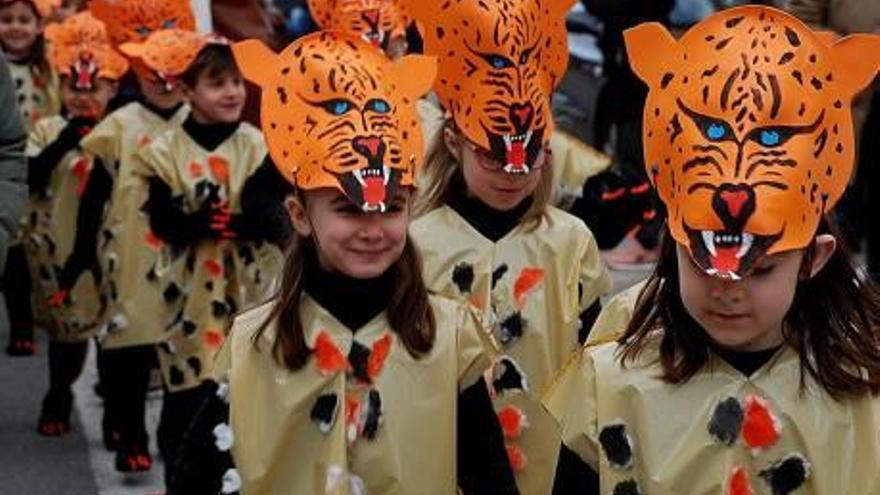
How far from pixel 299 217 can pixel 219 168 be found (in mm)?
2818

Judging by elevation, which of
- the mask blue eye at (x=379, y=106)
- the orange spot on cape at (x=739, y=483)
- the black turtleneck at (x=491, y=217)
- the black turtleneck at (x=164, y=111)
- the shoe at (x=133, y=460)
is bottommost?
the shoe at (x=133, y=460)

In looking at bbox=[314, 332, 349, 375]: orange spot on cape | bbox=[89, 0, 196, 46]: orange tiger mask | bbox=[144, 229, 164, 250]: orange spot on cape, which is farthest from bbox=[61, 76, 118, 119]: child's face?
bbox=[314, 332, 349, 375]: orange spot on cape

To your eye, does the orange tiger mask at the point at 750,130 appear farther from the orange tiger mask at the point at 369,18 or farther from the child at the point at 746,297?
the orange tiger mask at the point at 369,18

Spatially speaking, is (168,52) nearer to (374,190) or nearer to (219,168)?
(219,168)

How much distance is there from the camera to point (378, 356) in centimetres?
421

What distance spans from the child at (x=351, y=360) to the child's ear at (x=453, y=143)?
113cm

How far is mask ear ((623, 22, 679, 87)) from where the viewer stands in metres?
3.58

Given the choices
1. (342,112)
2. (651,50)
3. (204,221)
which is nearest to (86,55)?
(204,221)

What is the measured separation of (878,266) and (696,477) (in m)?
5.09

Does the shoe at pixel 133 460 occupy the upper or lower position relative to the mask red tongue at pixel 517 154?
lower

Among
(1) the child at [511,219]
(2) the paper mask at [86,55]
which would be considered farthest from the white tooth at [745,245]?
(2) the paper mask at [86,55]

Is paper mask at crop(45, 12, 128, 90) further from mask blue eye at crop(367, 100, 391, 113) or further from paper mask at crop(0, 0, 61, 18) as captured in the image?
mask blue eye at crop(367, 100, 391, 113)

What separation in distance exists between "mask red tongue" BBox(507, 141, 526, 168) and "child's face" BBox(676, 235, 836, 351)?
1.80 meters

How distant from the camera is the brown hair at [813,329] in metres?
3.51
